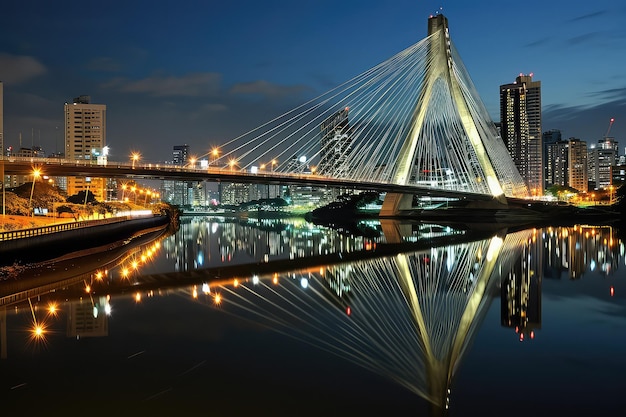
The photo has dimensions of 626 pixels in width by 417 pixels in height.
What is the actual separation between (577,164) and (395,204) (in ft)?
357

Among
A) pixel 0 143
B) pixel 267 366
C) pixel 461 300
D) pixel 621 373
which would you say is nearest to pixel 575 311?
pixel 461 300

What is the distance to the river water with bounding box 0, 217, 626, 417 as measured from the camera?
715 centimetres

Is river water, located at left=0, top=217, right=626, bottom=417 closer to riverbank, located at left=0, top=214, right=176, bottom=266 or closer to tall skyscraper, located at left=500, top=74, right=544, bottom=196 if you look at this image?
riverbank, located at left=0, top=214, right=176, bottom=266

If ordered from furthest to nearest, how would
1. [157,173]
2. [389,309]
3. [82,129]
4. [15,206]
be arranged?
[82,129]
[157,173]
[15,206]
[389,309]

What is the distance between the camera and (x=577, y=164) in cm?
14675

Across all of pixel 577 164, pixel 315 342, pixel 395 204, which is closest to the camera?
pixel 315 342

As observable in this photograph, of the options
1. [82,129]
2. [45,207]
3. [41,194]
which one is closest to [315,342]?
[45,207]

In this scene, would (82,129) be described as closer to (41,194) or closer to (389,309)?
(41,194)

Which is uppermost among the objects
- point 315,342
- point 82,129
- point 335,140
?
point 82,129

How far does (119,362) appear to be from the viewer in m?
8.72

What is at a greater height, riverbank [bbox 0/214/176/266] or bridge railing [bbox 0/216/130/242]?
bridge railing [bbox 0/216/130/242]

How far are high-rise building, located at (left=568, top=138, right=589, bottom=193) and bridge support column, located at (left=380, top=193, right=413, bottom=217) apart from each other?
10415 centimetres

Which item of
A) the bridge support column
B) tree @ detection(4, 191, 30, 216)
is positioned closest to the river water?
tree @ detection(4, 191, 30, 216)

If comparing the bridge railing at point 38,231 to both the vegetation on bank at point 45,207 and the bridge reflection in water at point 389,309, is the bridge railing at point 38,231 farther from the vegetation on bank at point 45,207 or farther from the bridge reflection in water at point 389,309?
the bridge reflection in water at point 389,309
